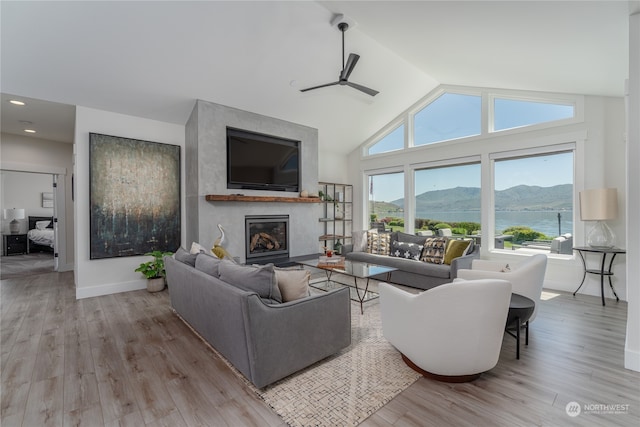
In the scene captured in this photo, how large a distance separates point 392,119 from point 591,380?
18.2 ft

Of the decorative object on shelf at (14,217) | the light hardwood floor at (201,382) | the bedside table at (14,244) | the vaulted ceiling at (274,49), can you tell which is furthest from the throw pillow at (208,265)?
the decorative object on shelf at (14,217)

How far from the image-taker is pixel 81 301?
4023 mm

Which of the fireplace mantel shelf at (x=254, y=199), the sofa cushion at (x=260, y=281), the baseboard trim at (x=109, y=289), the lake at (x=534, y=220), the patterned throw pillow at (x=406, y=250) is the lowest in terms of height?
the baseboard trim at (x=109, y=289)

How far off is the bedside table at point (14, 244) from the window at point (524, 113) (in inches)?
471

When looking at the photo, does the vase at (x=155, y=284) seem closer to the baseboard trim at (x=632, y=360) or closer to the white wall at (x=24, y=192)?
the baseboard trim at (x=632, y=360)

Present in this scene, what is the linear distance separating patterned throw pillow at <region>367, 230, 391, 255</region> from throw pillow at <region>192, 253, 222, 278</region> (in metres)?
3.43

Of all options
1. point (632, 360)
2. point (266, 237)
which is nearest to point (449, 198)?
point (266, 237)

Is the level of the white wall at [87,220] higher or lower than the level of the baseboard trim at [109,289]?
higher

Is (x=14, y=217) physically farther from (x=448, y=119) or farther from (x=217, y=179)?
(x=448, y=119)

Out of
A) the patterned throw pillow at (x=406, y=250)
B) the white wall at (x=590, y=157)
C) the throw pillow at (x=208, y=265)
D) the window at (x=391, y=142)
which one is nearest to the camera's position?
the throw pillow at (x=208, y=265)

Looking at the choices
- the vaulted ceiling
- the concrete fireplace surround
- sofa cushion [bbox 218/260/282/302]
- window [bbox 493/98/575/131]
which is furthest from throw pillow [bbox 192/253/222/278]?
window [bbox 493/98/575/131]

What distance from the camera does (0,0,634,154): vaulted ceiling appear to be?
9.16 ft

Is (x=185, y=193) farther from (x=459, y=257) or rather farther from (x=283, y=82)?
(x=459, y=257)

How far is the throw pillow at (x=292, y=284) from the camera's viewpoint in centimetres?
225
